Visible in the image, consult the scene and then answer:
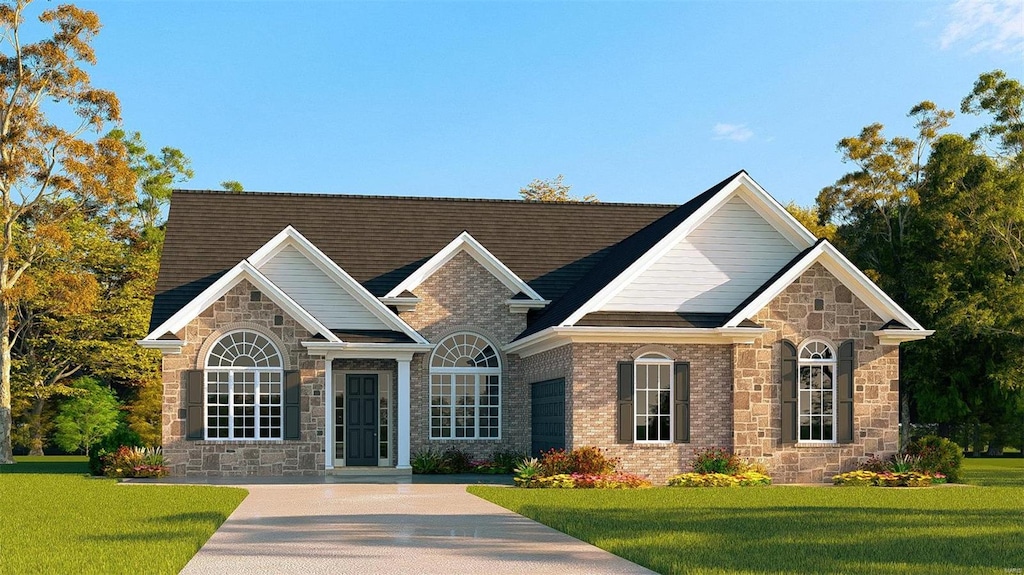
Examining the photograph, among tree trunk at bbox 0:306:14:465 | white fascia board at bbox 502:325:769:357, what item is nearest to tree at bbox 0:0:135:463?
tree trunk at bbox 0:306:14:465

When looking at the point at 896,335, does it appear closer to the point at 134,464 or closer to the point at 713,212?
the point at 713,212

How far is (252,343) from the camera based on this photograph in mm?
25469

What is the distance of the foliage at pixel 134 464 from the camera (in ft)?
80.8

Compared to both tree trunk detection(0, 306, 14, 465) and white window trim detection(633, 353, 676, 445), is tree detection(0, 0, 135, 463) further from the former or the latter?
white window trim detection(633, 353, 676, 445)

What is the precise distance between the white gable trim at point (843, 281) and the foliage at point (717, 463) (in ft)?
9.07

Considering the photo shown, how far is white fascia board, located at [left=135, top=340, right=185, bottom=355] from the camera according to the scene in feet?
80.1

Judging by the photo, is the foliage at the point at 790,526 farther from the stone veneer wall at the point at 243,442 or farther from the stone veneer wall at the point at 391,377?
the stone veneer wall at the point at 391,377

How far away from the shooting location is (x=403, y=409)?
26.7 m

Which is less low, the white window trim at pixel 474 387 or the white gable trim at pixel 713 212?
the white gable trim at pixel 713 212

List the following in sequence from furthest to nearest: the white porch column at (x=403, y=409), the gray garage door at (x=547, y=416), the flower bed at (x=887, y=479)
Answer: the white porch column at (x=403, y=409) → the gray garage door at (x=547, y=416) → the flower bed at (x=887, y=479)

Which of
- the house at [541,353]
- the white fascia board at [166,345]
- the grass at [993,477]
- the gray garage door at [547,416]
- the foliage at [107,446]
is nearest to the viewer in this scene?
the house at [541,353]

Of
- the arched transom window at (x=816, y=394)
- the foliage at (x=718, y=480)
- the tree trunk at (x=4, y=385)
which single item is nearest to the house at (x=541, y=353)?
the arched transom window at (x=816, y=394)

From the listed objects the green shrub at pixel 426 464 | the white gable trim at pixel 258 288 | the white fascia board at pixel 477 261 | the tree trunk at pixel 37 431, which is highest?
the white fascia board at pixel 477 261

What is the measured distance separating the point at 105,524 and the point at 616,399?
1200 cm
